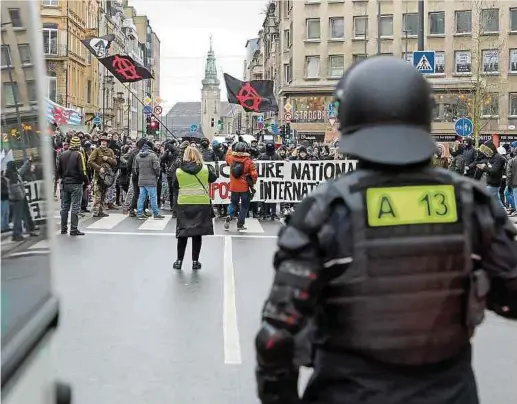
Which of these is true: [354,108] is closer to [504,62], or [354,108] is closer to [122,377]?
[122,377]

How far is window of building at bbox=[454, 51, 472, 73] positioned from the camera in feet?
189

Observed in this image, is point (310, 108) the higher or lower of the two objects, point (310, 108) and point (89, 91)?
the lower

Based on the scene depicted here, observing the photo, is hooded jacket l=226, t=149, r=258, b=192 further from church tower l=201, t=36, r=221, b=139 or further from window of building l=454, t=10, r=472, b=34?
church tower l=201, t=36, r=221, b=139

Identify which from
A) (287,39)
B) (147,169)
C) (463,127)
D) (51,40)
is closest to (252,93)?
(463,127)

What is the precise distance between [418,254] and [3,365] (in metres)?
1.20

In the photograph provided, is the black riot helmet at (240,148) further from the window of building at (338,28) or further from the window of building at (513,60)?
the window of building at (338,28)

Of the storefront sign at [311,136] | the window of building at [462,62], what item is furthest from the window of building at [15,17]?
the storefront sign at [311,136]

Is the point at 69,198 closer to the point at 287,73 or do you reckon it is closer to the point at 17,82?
the point at 17,82

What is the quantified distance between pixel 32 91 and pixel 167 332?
4.54 m

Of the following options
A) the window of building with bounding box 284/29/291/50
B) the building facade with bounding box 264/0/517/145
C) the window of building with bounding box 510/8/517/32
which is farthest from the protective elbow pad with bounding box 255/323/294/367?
the window of building with bounding box 284/29/291/50

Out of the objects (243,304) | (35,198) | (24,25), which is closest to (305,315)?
(35,198)

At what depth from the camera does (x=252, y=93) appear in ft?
81.0

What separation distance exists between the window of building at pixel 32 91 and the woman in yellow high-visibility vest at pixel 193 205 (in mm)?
7624

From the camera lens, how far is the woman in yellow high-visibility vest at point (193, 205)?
10.5 metres
